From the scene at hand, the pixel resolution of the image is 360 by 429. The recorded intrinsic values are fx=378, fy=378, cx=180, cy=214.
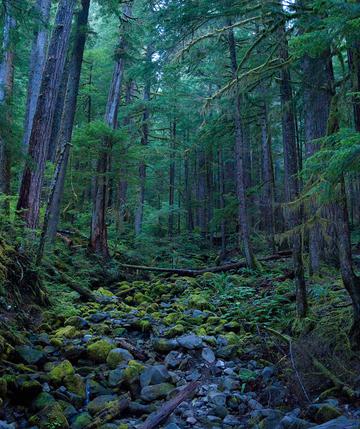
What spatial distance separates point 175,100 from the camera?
20.2 meters

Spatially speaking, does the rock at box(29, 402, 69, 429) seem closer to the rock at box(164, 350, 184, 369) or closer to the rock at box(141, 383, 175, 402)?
the rock at box(141, 383, 175, 402)

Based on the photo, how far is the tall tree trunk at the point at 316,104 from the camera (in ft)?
23.7

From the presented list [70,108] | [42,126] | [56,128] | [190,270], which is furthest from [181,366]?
[56,128]

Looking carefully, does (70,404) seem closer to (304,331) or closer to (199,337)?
(199,337)

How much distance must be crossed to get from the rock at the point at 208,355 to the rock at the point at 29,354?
2611mm

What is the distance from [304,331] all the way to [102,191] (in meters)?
8.68

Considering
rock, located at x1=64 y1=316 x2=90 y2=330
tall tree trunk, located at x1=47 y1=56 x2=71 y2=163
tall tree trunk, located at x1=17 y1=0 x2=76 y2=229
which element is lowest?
rock, located at x1=64 y1=316 x2=90 y2=330

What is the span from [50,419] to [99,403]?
0.78 meters

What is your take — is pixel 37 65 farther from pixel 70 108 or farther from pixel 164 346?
pixel 164 346

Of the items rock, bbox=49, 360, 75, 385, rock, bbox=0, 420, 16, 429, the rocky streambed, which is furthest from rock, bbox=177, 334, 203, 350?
rock, bbox=0, 420, 16, 429

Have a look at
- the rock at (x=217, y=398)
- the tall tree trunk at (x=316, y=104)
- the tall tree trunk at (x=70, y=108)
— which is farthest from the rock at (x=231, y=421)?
the tall tree trunk at (x=70, y=108)

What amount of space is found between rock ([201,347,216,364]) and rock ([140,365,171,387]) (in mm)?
1008

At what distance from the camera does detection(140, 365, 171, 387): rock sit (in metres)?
5.16

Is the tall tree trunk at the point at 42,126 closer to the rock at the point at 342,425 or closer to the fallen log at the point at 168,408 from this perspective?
the fallen log at the point at 168,408
